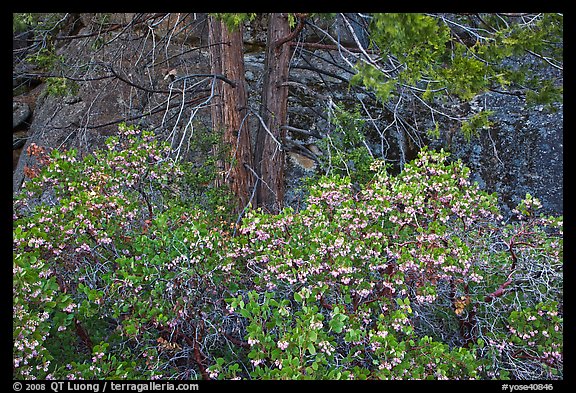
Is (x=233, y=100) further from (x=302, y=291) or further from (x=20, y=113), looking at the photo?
(x=20, y=113)

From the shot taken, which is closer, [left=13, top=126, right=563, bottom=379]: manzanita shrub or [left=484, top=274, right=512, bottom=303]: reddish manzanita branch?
[left=13, top=126, right=563, bottom=379]: manzanita shrub

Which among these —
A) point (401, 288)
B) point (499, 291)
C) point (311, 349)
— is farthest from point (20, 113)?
point (499, 291)

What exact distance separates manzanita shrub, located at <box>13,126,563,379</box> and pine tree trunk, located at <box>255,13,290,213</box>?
199cm

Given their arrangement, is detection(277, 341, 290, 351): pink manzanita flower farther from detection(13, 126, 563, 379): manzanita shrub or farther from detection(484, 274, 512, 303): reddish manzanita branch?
detection(484, 274, 512, 303): reddish manzanita branch

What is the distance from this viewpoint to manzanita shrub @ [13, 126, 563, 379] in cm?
284

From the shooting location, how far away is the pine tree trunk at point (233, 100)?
5691mm

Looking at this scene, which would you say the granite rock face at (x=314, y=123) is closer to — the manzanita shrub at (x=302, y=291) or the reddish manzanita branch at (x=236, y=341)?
the manzanita shrub at (x=302, y=291)

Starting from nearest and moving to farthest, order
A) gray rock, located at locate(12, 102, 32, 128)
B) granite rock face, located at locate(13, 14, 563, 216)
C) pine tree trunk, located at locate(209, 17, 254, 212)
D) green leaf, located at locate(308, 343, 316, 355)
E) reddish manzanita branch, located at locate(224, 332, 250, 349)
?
green leaf, located at locate(308, 343, 316, 355) < reddish manzanita branch, located at locate(224, 332, 250, 349) < pine tree trunk, located at locate(209, 17, 254, 212) < granite rock face, located at locate(13, 14, 563, 216) < gray rock, located at locate(12, 102, 32, 128)

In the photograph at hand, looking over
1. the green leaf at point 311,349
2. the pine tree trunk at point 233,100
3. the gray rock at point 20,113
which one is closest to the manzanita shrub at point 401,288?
the green leaf at point 311,349

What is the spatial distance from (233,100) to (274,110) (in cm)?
47

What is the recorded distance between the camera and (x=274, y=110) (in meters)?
5.87

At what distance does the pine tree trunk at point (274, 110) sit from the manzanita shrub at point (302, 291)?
1988mm

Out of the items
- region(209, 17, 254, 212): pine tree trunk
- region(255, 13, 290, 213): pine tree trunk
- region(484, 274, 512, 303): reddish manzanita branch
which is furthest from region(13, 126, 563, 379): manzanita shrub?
region(255, 13, 290, 213): pine tree trunk
